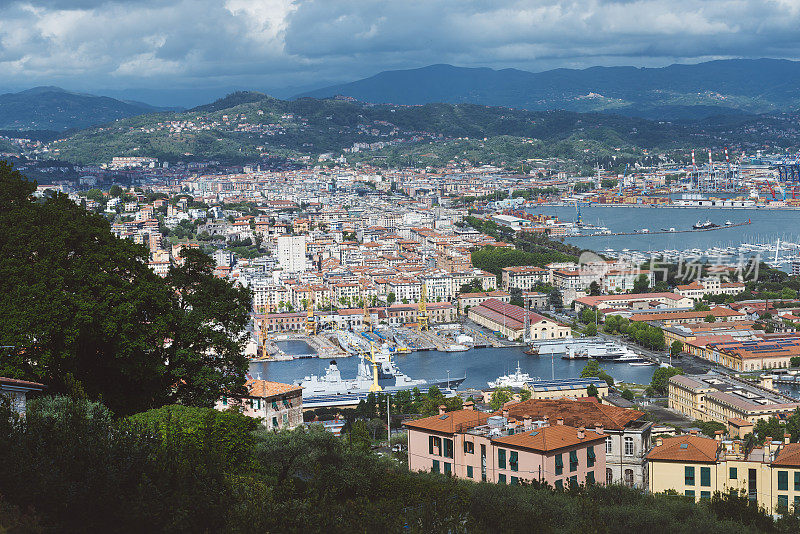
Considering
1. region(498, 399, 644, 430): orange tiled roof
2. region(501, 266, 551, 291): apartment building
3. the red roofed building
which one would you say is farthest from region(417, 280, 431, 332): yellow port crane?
region(498, 399, 644, 430): orange tiled roof

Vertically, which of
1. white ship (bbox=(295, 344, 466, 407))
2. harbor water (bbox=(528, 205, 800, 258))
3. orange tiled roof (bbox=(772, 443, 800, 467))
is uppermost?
orange tiled roof (bbox=(772, 443, 800, 467))

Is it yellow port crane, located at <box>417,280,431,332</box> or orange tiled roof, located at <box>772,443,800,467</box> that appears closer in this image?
orange tiled roof, located at <box>772,443,800,467</box>

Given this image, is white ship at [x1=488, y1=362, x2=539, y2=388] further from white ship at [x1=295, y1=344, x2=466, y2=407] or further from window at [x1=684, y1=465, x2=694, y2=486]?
window at [x1=684, y1=465, x2=694, y2=486]

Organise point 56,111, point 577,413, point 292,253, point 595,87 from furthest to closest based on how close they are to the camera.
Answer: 1. point 595,87
2. point 56,111
3. point 292,253
4. point 577,413

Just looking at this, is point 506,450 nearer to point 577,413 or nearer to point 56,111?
point 577,413

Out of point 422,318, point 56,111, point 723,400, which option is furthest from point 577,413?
point 56,111

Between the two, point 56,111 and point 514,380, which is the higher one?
point 56,111

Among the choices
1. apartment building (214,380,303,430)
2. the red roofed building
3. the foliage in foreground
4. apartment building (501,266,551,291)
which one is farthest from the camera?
apartment building (501,266,551,291)

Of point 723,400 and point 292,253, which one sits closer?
point 723,400

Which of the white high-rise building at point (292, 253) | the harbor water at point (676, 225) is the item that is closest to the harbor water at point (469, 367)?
the white high-rise building at point (292, 253)
